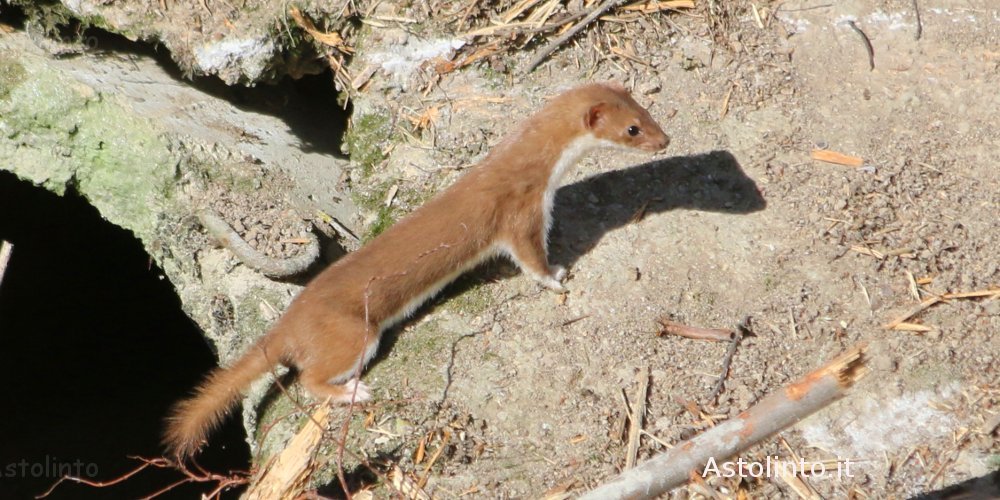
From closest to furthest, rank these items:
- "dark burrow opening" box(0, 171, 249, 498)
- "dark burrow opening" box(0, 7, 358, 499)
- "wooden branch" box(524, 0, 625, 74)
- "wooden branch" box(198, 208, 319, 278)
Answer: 1. "wooden branch" box(198, 208, 319, 278)
2. "wooden branch" box(524, 0, 625, 74)
3. "dark burrow opening" box(0, 7, 358, 499)
4. "dark burrow opening" box(0, 171, 249, 498)

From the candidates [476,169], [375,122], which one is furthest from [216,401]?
[375,122]

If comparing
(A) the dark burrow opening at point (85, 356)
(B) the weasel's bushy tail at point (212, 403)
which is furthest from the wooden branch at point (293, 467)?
(A) the dark burrow opening at point (85, 356)

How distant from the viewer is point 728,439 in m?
3.33

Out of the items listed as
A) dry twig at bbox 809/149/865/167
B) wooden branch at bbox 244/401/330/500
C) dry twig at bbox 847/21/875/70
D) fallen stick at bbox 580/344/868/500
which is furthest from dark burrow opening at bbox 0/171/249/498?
dry twig at bbox 847/21/875/70

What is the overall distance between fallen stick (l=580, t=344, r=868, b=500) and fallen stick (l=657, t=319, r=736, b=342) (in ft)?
3.49

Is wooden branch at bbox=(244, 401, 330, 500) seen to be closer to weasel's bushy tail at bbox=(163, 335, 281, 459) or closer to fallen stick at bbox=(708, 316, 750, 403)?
weasel's bushy tail at bbox=(163, 335, 281, 459)

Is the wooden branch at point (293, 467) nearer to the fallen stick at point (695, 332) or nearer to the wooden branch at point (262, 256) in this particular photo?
the wooden branch at point (262, 256)

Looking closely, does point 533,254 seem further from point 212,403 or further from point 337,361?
point 212,403

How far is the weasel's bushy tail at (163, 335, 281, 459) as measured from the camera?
4215 mm

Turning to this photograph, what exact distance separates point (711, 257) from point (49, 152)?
12.4 ft

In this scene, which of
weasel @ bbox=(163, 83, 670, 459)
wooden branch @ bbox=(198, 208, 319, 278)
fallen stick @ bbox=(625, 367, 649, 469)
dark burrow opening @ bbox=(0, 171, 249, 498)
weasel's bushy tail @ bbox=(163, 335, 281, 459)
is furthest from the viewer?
dark burrow opening @ bbox=(0, 171, 249, 498)

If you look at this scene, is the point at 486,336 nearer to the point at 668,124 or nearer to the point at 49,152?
the point at 668,124

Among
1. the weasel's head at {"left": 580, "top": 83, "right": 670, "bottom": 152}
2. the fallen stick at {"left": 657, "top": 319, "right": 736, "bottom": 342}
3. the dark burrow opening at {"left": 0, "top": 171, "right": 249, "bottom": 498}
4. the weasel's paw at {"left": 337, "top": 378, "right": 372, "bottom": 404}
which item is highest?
the weasel's head at {"left": 580, "top": 83, "right": 670, "bottom": 152}

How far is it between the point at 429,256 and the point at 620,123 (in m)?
1.15
